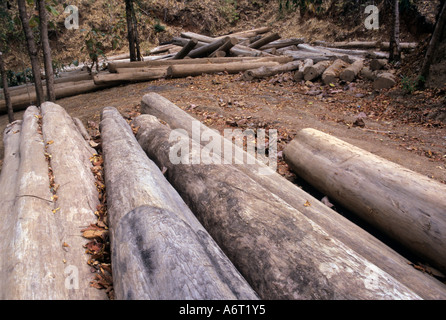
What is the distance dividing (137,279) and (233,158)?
5.64ft

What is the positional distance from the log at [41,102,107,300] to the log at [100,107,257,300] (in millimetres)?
191

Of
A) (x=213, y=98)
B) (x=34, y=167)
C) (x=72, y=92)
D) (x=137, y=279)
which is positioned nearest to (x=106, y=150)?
(x=34, y=167)

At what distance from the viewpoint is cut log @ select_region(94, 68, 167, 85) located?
7.46 meters

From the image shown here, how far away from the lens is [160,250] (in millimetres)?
1328

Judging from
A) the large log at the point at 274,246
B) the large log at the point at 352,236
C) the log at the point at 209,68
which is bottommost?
Answer: the large log at the point at 352,236

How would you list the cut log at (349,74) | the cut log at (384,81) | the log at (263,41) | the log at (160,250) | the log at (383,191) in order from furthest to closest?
1. the log at (263,41)
2. the cut log at (349,74)
3. the cut log at (384,81)
4. the log at (383,191)
5. the log at (160,250)

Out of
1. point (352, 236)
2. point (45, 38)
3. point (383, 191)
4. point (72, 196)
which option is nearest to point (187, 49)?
point (45, 38)

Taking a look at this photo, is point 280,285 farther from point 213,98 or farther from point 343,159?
point 213,98

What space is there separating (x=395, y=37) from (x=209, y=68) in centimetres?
484

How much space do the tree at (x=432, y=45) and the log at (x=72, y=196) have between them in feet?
19.9

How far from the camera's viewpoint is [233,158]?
9.14 ft

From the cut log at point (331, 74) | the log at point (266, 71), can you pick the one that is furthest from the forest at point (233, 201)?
the log at point (266, 71)

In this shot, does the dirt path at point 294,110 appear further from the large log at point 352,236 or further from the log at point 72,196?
the log at point 72,196

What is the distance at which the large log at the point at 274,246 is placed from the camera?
1273 millimetres
